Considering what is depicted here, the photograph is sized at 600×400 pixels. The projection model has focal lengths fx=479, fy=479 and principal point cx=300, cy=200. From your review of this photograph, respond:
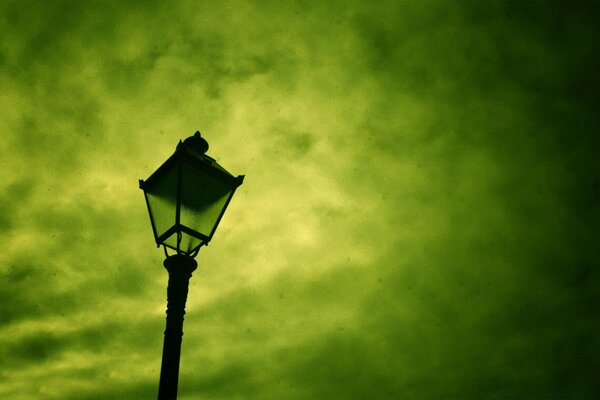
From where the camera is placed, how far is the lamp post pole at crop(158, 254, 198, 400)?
429cm

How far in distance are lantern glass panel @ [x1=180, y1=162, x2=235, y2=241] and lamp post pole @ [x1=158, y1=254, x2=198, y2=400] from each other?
0.42 meters

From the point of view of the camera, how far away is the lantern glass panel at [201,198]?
4676 mm

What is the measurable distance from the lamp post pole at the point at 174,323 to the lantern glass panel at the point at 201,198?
1.37ft

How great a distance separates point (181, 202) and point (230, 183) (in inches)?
22.1

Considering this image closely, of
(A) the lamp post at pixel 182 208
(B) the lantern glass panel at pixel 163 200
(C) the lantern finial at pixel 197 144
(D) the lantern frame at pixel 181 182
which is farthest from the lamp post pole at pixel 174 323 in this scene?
(C) the lantern finial at pixel 197 144

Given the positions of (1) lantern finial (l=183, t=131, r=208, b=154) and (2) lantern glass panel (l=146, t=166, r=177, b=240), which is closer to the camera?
(2) lantern glass panel (l=146, t=166, r=177, b=240)

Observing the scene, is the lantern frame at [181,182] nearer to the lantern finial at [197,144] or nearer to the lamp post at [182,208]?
the lamp post at [182,208]

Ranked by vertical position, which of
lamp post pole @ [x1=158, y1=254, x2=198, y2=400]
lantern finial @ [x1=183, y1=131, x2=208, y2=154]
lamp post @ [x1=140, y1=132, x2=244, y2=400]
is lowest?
lamp post pole @ [x1=158, y1=254, x2=198, y2=400]

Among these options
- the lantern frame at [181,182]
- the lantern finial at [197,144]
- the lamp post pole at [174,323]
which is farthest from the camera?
the lantern finial at [197,144]

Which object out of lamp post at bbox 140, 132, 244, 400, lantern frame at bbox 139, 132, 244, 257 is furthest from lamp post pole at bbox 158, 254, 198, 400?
lantern frame at bbox 139, 132, 244, 257

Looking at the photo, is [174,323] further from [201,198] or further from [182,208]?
[201,198]

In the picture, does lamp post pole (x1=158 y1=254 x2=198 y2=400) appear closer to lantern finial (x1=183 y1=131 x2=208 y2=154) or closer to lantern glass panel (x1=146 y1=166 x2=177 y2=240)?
lantern glass panel (x1=146 y1=166 x2=177 y2=240)

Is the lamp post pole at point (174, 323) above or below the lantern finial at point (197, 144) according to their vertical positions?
below

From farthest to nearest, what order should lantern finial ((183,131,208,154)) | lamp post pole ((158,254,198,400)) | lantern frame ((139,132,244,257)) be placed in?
lantern finial ((183,131,208,154)) < lantern frame ((139,132,244,257)) < lamp post pole ((158,254,198,400))
